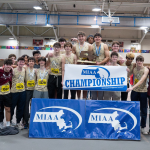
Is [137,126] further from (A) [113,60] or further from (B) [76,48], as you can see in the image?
(B) [76,48]

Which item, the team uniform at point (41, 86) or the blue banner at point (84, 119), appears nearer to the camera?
the blue banner at point (84, 119)

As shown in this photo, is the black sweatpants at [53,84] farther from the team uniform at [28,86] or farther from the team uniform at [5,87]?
the team uniform at [5,87]

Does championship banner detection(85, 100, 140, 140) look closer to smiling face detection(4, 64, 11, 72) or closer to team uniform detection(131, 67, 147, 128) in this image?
team uniform detection(131, 67, 147, 128)

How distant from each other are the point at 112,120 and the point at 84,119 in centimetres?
57

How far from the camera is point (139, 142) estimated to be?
3.13 meters

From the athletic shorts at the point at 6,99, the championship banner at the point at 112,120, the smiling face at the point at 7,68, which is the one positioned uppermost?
the smiling face at the point at 7,68

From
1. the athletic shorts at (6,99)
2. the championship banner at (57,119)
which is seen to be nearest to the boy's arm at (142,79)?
the championship banner at (57,119)

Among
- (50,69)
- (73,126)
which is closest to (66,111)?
(73,126)

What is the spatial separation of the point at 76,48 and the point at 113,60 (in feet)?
3.27

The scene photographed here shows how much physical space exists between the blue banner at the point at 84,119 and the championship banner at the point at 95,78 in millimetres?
324

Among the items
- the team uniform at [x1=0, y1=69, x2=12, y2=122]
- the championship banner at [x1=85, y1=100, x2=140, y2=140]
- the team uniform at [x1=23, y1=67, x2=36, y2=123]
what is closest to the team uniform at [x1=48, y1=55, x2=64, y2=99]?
the team uniform at [x1=23, y1=67, x2=36, y2=123]

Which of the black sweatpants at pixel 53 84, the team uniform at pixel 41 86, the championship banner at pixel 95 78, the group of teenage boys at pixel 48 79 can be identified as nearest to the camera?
the championship banner at pixel 95 78

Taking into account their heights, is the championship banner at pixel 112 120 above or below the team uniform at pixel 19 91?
below

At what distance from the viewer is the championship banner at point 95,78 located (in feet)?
11.2
